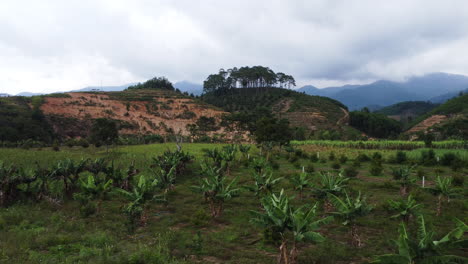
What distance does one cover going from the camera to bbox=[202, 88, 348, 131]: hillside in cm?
7818

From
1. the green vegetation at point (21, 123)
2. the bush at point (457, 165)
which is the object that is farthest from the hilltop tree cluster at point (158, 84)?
the bush at point (457, 165)

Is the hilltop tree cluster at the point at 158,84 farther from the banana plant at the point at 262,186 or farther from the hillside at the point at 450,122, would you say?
the banana plant at the point at 262,186

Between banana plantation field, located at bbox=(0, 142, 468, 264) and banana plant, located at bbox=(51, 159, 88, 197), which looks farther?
banana plant, located at bbox=(51, 159, 88, 197)

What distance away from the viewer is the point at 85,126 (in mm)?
56594

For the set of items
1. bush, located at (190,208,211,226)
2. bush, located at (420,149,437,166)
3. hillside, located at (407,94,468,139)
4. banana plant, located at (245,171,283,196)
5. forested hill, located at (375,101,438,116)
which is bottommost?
bush, located at (190,208,211,226)

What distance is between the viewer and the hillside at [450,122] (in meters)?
62.4

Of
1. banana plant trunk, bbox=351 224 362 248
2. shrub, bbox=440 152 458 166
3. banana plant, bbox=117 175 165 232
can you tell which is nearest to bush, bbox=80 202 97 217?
banana plant, bbox=117 175 165 232

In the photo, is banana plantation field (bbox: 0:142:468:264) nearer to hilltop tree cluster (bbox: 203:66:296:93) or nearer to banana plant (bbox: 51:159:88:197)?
banana plant (bbox: 51:159:88:197)

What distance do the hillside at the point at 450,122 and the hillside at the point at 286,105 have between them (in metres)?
23.8

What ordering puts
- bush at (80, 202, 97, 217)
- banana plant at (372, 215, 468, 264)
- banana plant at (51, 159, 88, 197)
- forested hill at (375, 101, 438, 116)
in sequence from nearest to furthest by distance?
banana plant at (372, 215, 468, 264), bush at (80, 202, 97, 217), banana plant at (51, 159, 88, 197), forested hill at (375, 101, 438, 116)

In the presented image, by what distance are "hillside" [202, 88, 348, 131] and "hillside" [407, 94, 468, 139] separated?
23.8 meters

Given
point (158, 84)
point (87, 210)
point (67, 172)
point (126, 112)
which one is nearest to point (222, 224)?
point (87, 210)

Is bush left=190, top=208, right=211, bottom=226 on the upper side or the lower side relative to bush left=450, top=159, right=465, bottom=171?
lower

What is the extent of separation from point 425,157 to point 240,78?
86153mm
